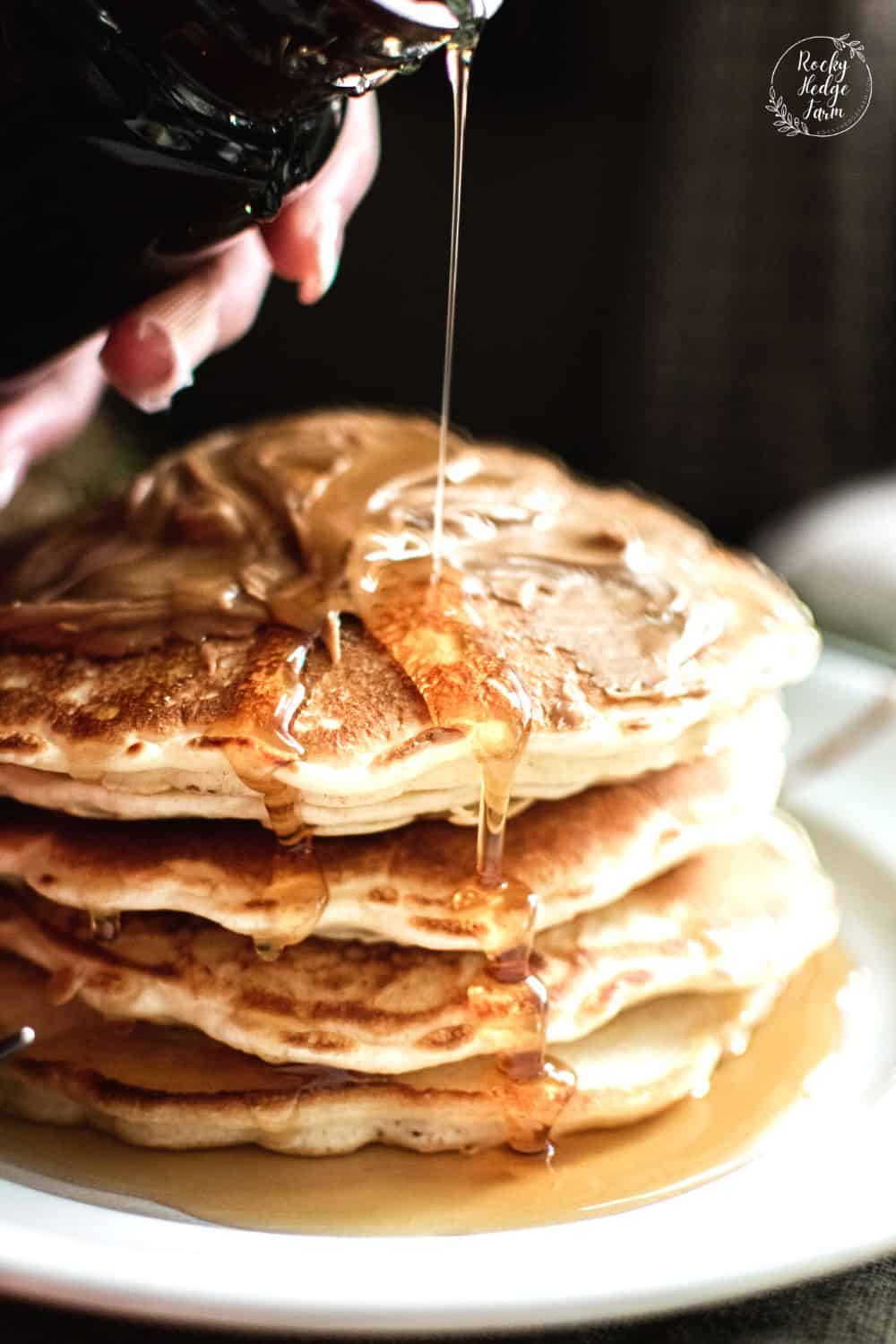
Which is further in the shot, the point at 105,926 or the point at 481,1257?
the point at 105,926


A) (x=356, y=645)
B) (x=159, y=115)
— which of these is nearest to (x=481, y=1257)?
(x=356, y=645)

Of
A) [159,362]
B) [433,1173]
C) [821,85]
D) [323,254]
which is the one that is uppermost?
[821,85]

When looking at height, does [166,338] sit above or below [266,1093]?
A: above

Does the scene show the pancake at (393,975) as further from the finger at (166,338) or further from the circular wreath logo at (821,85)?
the circular wreath logo at (821,85)

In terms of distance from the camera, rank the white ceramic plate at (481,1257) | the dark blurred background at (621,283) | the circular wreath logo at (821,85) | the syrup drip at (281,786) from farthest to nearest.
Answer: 1. the dark blurred background at (621,283)
2. the circular wreath logo at (821,85)
3. the syrup drip at (281,786)
4. the white ceramic plate at (481,1257)

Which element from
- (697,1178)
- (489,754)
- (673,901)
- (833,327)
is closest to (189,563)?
(489,754)

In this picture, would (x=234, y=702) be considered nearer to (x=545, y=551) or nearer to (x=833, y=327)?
(x=545, y=551)

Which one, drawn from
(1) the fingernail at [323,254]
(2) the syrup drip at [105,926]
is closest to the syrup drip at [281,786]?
(2) the syrup drip at [105,926]

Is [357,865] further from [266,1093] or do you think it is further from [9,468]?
[9,468]
